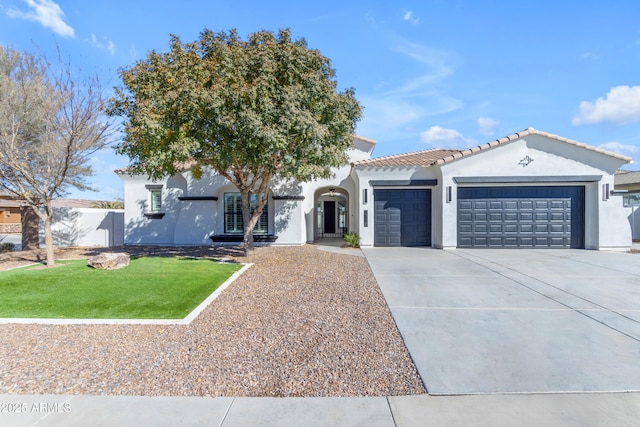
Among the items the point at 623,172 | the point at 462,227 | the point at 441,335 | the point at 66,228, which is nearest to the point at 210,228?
the point at 66,228

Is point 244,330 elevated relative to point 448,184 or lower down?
lower down

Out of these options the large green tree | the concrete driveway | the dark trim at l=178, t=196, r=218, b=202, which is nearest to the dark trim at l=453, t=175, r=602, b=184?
the concrete driveway

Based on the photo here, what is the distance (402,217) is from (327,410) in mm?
12767

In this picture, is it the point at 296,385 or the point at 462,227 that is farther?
the point at 462,227

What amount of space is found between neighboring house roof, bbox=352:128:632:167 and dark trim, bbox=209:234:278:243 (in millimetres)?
5536

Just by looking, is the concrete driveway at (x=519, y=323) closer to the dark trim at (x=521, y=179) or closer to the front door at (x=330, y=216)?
the dark trim at (x=521, y=179)

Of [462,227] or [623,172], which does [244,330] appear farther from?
[623,172]

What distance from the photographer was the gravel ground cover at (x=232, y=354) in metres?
3.66

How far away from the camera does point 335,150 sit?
10469 millimetres

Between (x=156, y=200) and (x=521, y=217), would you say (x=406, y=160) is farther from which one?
(x=156, y=200)

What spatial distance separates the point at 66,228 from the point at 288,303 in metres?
16.8

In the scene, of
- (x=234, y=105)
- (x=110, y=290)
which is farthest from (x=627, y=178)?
(x=110, y=290)

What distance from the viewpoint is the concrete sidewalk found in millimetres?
3029

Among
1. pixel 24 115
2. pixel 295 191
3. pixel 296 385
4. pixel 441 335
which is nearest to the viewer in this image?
pixel 296 385
